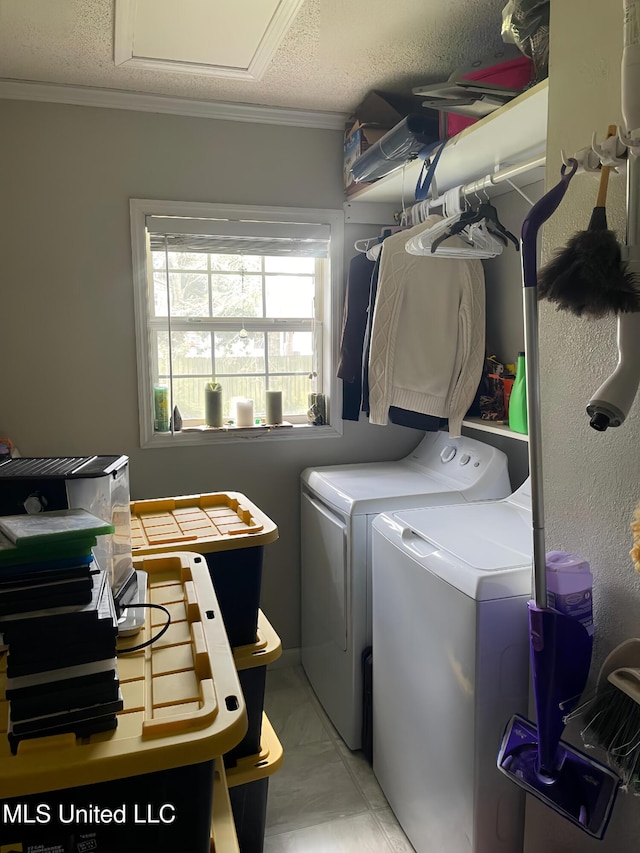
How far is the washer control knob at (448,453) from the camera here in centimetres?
256

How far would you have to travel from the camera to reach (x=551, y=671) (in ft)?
3.70

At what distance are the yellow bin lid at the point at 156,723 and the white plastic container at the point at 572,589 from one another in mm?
611

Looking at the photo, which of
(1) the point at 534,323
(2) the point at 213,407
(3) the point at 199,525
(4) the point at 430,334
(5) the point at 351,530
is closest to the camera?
(1) the point at 534,323

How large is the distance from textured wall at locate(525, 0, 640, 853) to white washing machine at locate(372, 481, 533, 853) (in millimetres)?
216

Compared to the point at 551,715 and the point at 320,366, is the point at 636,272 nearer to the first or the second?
the point at 551,715

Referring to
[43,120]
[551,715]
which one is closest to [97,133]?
[43,120]

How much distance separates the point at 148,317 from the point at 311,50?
117 centimetres

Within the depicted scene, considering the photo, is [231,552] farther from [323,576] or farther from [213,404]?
[213,404]

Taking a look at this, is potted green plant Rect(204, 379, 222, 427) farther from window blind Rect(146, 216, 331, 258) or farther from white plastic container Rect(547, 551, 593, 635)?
white plastic container Rect(547, 551, 593, 635)

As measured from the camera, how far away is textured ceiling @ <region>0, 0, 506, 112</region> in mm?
1781

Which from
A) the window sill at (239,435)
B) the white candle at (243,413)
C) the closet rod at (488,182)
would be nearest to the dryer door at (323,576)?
the window sill at (239,435)

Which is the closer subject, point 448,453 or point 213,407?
point 448,453

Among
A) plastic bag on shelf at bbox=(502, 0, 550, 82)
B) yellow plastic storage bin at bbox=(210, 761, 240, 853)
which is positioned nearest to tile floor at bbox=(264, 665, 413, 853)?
yellow plastic storage bin at bbox=(210, 761, 240, 853)

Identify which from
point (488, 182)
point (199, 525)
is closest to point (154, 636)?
point (199, 525)
